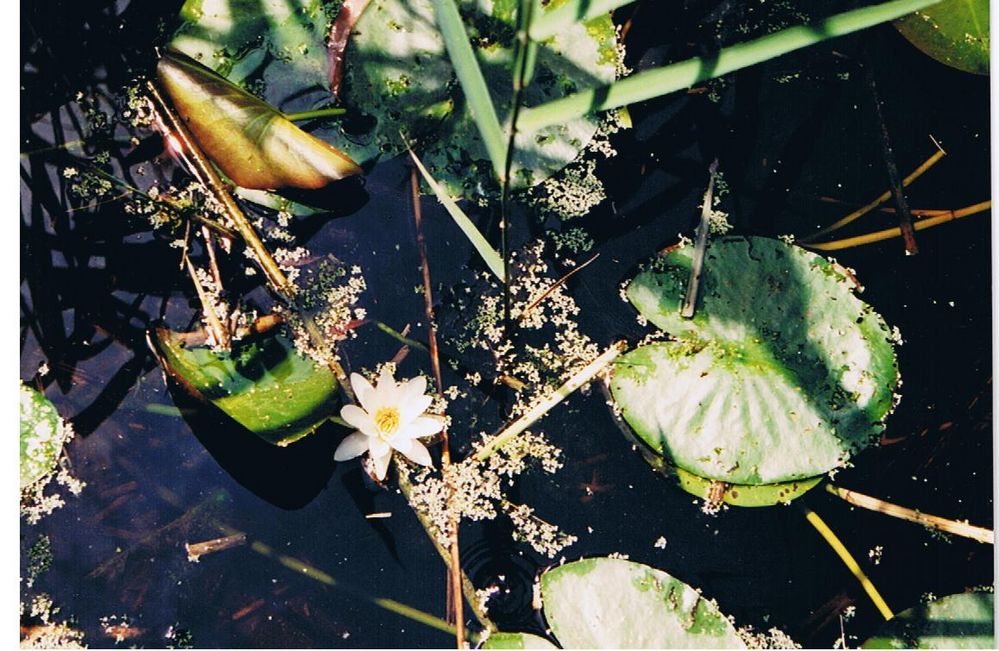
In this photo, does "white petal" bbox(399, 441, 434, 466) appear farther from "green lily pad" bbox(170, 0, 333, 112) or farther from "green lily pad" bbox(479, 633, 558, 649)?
"green lily pad" bbox(170, 0, 333, 112)

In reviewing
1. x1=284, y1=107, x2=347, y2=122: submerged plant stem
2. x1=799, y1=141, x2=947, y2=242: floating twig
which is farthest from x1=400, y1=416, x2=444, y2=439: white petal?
x1=799, y1=141, x2=947, y2=242: floating twig

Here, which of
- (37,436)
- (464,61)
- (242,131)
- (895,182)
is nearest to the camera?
(464,61)

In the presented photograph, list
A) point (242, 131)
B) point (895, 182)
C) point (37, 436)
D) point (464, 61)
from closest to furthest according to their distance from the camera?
point (464, 61) < point (242, 131) < point (37, 436) < point (895, 182)

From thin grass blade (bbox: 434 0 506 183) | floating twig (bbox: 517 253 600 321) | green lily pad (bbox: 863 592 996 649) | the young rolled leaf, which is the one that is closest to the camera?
thin grass blade (bbox: 434 0 506 183)

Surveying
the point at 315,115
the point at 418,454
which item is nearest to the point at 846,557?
the point at 418,454

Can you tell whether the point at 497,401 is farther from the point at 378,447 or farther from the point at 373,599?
the point at 373,599

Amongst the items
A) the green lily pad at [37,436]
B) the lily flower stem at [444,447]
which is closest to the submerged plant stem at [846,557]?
the lily flower stem at [444,447]
